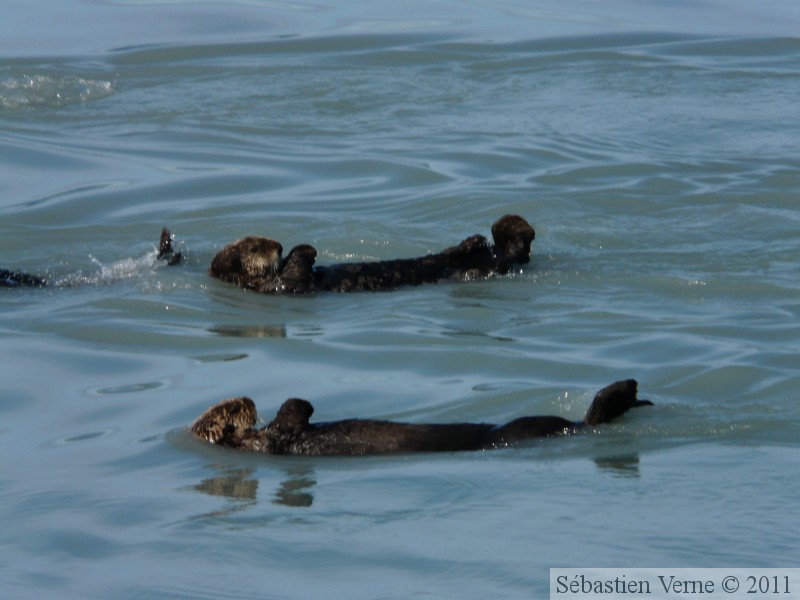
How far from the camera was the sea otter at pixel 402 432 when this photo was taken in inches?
242

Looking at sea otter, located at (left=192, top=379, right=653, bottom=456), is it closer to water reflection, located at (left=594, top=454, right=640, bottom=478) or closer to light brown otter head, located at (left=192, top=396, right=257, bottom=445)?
light brown otter head, located at (left=192, top=396, right=257, bottom=445)

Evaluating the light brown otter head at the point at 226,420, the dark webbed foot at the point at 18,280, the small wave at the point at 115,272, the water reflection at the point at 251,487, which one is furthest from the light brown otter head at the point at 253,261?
the water reflection at the point at 251,487

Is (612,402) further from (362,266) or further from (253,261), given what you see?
(253,261)

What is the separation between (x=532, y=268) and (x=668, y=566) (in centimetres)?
536

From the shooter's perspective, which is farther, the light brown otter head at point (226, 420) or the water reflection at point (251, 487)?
the light brown otter head at point (226, 420)

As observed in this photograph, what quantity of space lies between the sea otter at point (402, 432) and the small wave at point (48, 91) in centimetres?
1129

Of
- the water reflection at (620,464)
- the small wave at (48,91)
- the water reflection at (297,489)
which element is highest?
the small wave at (48,91)

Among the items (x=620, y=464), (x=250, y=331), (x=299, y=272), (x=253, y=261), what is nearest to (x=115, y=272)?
(x=253, y=261)

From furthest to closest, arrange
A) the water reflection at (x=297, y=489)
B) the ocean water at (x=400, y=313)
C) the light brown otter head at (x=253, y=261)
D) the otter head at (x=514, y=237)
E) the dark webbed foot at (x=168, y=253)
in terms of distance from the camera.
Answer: the dark webbed foot at (x=168, y=253)
the otter head at (x=514, y=237)
the light brown otter head at (x=253, y=261)
the water reflection at (x=297, y=489)
the ocean water at (x=400, y=313)

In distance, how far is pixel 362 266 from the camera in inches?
370

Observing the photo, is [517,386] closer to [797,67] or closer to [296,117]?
[296,117]

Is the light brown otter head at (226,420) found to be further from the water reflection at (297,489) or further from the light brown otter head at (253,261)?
the light brown otter head at (253,261)

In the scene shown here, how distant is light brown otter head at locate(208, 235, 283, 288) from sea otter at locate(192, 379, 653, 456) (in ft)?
10.4

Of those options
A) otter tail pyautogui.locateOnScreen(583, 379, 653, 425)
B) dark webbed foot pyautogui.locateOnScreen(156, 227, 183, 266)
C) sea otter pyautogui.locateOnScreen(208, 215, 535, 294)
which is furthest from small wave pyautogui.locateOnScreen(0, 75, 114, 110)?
otter tail pyautogui.locateOnScreen(583, 379, 653, 425)
